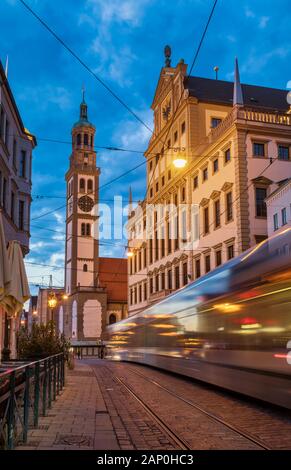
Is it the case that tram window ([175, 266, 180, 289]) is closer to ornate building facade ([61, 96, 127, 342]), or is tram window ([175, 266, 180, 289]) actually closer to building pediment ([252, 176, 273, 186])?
building pediment ([252, 176, 273, 186])

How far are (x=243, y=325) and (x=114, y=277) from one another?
272 feet

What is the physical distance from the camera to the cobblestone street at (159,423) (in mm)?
7340

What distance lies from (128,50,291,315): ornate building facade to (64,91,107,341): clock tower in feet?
67.8

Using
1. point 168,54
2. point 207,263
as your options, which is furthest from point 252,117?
point 168,54

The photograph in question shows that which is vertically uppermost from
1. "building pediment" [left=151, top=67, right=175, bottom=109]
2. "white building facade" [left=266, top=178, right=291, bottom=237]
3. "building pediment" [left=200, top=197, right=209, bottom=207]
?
"building pediment" [left=151, top=67, right=175, bottom=109]

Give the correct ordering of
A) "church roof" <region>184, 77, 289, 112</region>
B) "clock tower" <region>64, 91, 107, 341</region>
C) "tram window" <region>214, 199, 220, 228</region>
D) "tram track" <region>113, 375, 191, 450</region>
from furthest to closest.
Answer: "clock tower" <region>64, 91, 107, 341</region> < "church roof" <region>184, 77, 289, 112</region> < "tram window" <region>214, 199, 220, 228</region> < "tram track" <region>113, 375, 191, 450</region>

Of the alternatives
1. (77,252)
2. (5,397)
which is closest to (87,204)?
(77,252)

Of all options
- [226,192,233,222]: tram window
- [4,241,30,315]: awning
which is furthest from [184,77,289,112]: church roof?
[4,241,30,315]: awning

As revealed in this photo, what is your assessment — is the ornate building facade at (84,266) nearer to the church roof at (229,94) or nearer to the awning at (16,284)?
the church roof at (229,94)

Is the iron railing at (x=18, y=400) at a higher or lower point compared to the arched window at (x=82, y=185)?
lower

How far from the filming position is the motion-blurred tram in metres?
8.98

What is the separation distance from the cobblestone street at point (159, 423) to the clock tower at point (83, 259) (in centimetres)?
6651

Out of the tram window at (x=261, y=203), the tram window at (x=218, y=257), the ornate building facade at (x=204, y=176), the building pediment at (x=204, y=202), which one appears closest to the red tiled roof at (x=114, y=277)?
the ornate building facade at (x=204, y=176)

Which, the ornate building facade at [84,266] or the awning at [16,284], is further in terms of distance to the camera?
the ornate building facade at [84,266]
